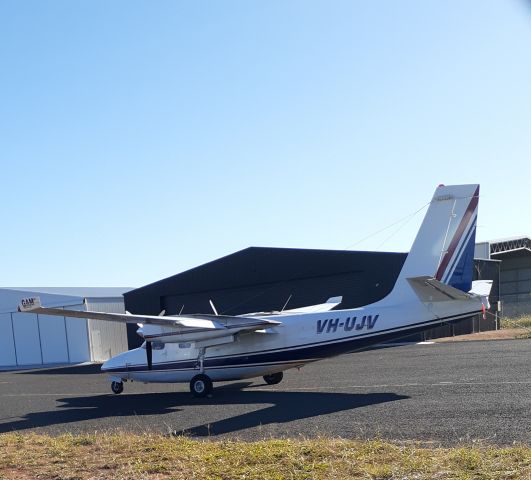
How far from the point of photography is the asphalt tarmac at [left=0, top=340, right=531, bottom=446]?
35.0 ft

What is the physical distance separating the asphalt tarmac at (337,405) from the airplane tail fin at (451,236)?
279 centimetres

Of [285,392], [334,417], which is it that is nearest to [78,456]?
[334,417]

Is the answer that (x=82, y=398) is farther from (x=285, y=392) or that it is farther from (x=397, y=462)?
(x=397, y=462)

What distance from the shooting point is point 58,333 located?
44.7 meters

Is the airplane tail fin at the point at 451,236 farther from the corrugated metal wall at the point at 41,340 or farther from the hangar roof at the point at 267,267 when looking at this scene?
the corrugated metal wall at the point at 41,340

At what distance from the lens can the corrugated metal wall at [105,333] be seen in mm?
43469

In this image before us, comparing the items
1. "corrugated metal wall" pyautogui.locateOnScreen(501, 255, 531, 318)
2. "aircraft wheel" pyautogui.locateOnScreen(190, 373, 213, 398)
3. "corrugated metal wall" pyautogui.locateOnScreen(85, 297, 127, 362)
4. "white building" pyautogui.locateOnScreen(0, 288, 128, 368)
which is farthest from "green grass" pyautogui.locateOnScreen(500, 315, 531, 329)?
"aircraft wheel" pyautogui.locateOnScreen(190, 373, 213, 398)

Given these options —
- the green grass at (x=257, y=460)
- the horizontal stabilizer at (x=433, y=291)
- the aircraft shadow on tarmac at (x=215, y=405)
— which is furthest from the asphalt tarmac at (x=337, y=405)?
the horizontal stabilizer at (x=433, y=291)

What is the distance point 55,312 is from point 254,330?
5.97m

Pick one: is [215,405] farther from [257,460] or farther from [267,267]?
[267,267]

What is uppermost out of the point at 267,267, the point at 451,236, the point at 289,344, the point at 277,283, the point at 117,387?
the point at 267,267

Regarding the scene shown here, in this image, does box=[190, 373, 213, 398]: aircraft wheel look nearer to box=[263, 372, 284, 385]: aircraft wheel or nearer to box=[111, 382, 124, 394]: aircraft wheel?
box=[263, 372, 284, 385]: aircraft wheel

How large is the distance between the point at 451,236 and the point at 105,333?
34.2 m

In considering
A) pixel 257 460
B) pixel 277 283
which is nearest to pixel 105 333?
pixel 277 283
